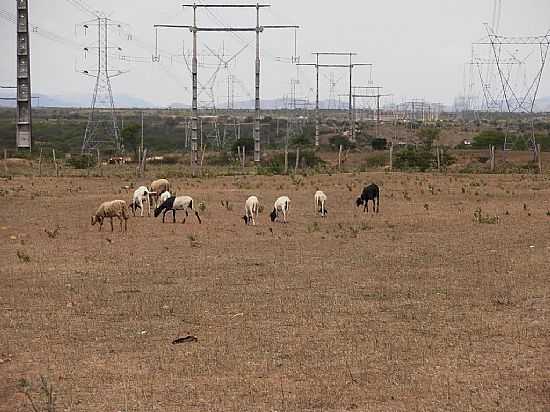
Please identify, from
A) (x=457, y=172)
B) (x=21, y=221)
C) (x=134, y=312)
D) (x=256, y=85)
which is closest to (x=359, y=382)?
(x=134, y=312)

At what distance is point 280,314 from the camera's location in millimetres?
12742

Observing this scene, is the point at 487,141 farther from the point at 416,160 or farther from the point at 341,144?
the point at 416,160

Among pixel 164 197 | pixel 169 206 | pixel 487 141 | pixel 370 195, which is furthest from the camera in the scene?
pixel 487 141

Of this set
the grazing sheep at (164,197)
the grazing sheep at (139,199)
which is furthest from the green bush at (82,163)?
the grazing sheep at (164,197)

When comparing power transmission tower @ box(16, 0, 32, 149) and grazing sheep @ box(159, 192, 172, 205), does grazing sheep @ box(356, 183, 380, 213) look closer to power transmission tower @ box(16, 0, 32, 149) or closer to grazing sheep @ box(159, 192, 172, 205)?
grazing sheep @ box(159, 192, 172, 205)

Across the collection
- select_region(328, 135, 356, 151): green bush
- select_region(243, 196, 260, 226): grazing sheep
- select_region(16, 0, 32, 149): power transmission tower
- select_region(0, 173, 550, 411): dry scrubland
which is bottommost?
select_region(0, 173, 550, 411): dry scrubland

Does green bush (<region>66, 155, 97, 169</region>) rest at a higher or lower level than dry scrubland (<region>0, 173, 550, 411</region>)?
higher

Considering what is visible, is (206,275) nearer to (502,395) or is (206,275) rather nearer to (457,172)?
(502,395)

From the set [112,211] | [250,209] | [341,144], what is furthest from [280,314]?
[341,144]

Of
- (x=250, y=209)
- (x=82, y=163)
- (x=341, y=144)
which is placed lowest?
(x=250, y=209)

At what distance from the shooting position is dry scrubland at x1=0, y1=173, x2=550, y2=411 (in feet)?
30.1

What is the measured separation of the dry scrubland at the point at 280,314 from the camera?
916 cm

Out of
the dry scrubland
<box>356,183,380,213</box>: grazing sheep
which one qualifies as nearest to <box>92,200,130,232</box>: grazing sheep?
the dry scrubland

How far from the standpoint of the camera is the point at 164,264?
1736cm
